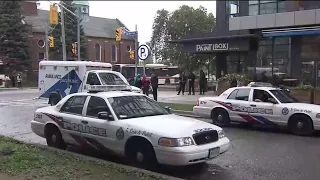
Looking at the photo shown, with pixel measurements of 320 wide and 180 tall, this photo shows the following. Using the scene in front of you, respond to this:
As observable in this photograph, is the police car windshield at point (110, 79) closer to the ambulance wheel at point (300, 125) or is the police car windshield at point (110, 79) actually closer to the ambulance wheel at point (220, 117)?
the ambulance wheel at point (220, 117)

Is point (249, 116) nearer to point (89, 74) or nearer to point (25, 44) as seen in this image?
point (89, 74)

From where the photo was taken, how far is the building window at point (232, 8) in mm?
29828

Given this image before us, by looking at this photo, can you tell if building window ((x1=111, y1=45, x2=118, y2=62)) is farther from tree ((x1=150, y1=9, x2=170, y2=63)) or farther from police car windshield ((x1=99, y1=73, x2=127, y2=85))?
police car windshield ((x1=99, y1=73, x2=127, y2=85))

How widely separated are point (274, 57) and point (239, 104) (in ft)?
47.5

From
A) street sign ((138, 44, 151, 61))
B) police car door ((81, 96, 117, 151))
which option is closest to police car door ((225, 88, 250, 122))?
police car door ((81, 96, 117, 151))

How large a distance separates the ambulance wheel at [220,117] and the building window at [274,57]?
513 inches

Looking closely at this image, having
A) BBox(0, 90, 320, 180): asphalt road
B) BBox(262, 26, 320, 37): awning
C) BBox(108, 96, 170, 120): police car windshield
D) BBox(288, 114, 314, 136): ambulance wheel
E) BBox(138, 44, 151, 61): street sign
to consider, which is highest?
BBox(262, 26, 320, 37): awning

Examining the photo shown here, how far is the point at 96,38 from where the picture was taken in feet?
252

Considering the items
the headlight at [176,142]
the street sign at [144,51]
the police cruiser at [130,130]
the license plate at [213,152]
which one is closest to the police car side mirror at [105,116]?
the police cruiser at [130,130]

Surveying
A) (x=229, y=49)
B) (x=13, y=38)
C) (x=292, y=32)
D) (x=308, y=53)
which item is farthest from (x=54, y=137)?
(x=13, y=38)

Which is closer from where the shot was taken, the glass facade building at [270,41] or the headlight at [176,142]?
the headlight at [176,142]

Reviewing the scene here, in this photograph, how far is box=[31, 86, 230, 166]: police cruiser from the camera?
265 inches

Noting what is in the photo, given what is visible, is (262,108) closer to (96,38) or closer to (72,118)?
(72,118)

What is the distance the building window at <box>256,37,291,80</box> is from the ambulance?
34.0ft
